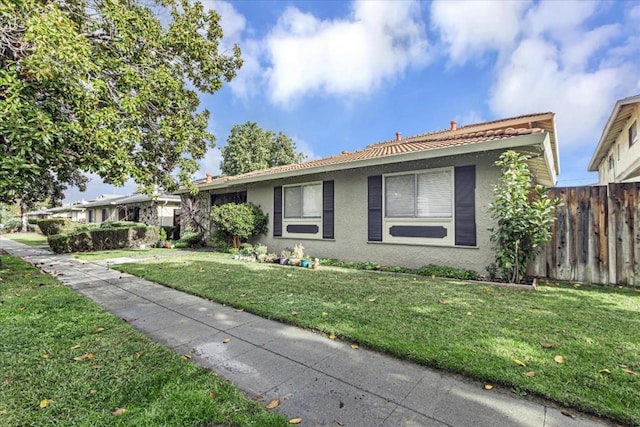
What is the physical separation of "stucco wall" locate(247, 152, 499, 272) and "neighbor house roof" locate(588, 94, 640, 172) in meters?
6.54

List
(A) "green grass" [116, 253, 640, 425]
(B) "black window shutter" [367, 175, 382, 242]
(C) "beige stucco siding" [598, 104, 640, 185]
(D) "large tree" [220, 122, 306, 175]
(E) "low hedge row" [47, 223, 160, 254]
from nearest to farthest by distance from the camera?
(A) "green grass" [116, 253, 640, 425] < (B) "black window shutter" [367, 175, 382, 242] < (C) "beige stucco siding" [598, 104, 640, 185] < (E) "low hedge row" [47, 223, 160, 254] < (D) "large tree" [220, 122, 306, 175]

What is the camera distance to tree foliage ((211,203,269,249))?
35.7 ft

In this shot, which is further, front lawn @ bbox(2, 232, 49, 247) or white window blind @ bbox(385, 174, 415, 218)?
front lawn @ bbox(2, 232, 49, 247)

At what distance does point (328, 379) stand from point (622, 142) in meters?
16.5

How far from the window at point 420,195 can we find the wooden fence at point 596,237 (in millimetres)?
2125

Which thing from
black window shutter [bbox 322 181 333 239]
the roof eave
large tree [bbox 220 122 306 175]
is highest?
large tree [bbox 220 122 306 175]

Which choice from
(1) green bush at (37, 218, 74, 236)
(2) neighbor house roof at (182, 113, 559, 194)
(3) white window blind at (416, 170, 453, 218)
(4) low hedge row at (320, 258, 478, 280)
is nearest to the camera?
(2) neighbor house roof at (182, 113, 559, 194)

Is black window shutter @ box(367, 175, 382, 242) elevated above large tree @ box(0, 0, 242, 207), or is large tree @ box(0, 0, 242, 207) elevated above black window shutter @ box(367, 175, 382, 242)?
large tree @ box(0, 0, 242, 207)

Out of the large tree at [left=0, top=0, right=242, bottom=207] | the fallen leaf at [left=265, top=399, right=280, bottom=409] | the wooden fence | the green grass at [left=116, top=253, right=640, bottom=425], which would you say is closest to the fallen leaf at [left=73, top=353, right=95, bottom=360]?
the green grass at [left=116, top=253, right=640, bottom=425]

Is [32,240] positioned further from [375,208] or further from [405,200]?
[405,200]

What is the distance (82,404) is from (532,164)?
952 centimetres

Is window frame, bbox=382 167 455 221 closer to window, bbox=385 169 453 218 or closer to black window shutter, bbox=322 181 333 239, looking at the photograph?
window, bbox=385 169 453 218

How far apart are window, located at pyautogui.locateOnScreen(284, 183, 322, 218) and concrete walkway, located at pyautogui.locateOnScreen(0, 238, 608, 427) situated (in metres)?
6.03

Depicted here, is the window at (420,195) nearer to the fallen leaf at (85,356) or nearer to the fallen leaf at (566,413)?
the fallen leaf at (566,413)
